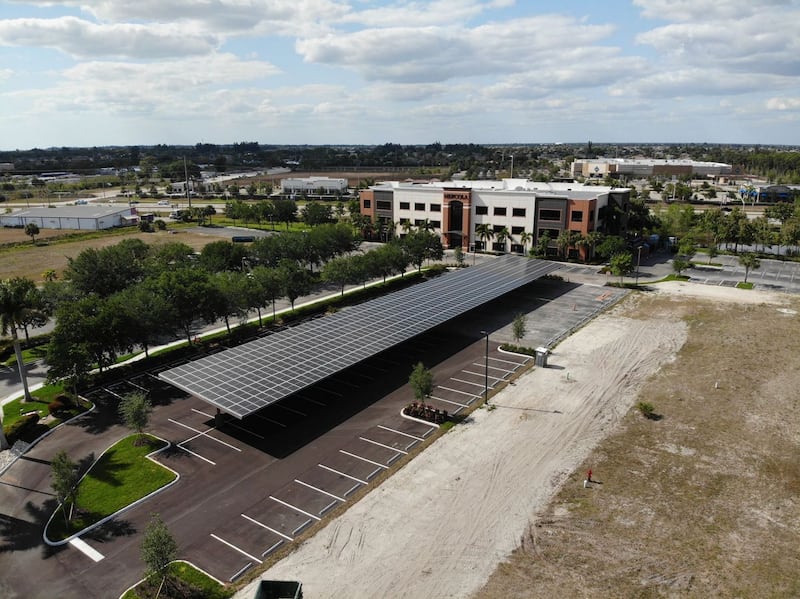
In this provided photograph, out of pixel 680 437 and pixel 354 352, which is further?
pixel 354 352

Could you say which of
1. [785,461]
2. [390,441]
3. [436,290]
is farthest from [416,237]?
[785,461]

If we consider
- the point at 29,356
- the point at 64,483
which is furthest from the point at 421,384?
the point at 29,356

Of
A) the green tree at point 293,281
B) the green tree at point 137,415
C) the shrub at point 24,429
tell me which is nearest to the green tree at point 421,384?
the green tree at point 137,415

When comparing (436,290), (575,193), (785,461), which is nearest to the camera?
(785,461)

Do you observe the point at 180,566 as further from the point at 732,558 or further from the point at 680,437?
the point at 680,437

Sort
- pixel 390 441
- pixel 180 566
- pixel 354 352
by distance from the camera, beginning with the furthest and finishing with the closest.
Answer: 1. pixel 354 352
2. pixel 390 441
3. pixel 180 566

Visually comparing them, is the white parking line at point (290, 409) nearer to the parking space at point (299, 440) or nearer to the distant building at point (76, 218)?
the parking space at point (299, 440)
